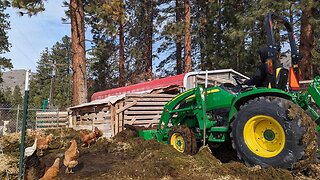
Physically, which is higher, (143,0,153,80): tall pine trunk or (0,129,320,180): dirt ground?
(143,0,153,80): tall pine trunk

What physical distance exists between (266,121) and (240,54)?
46.3 feet

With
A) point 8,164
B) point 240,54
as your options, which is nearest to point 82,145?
point 8,164

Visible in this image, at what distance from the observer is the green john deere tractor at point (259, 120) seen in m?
4.37

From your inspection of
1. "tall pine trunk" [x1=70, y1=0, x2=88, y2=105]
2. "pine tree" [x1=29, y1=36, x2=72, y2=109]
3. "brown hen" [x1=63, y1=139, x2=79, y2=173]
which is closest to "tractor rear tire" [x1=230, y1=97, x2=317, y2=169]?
"brown hen" [x1=63, y1=139, x2=79, y2=173]

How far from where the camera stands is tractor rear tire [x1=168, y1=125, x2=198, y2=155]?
5.91 metres

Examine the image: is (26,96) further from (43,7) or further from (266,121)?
(43,7)

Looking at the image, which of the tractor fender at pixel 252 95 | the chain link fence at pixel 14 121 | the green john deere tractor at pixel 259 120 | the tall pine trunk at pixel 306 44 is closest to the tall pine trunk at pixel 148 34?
the chain link fence at pixel 14 121

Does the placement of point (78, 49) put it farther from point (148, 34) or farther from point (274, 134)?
point (148, 34)

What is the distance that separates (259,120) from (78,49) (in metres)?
10.8

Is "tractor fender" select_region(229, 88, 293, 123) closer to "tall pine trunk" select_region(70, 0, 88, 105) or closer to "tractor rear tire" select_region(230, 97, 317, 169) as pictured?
"tractor rear tire" select_region(230, 97, 317, 169)

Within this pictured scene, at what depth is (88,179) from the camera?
4.54 meters

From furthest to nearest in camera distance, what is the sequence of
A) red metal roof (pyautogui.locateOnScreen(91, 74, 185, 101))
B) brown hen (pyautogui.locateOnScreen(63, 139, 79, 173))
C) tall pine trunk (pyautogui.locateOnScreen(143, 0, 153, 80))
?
1. tall pine trunk (pyautogui.locateOnScreen(143, 0, 153, 80))
2. red metal roof (pyautogui.locateOnScreen(91, 74, 185, 101))
3. brown hen (pyautogui.locateOnScreen(63, 139, 79, 173))

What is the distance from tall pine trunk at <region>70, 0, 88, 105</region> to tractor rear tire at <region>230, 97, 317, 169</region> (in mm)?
10120

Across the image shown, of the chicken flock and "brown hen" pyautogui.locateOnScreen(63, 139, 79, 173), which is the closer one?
the chicken flock
